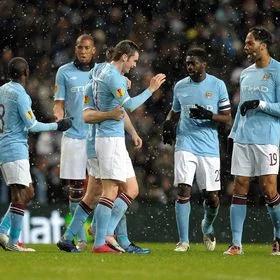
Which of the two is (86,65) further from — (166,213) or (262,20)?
(262,20)

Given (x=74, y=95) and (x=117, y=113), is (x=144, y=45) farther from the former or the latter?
(x=117, y=113)

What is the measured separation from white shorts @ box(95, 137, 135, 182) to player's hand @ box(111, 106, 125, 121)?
7.8 inches

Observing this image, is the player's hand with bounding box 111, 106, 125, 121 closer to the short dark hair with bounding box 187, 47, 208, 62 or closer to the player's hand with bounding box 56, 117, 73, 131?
the player's hand with bounding box 56, 117, 73, 131

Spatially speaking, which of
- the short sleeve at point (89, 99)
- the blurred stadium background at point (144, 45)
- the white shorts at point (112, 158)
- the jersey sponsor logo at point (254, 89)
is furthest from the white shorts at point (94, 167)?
the blurred stadium background at point (144, 45)

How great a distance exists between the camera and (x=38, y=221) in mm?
15516

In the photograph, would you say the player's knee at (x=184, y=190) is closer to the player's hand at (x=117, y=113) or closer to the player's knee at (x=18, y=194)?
the player's hand at (x=117, y=113)

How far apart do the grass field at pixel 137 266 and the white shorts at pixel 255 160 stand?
83 centimetres

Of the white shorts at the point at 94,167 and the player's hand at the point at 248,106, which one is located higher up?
the player's hand at the point at 248,106

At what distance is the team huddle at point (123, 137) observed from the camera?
36.6ft

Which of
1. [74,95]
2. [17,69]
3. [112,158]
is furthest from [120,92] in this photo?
[74,95]

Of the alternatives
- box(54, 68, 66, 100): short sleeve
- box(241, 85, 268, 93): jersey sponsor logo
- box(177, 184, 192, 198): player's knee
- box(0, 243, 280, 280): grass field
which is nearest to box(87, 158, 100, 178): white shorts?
box(0, 243, 280, 280): grass field

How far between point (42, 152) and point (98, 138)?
556 centimetres

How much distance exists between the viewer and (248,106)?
11156 millimetres

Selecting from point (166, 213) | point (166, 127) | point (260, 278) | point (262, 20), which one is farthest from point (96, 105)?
point (262, 20)
